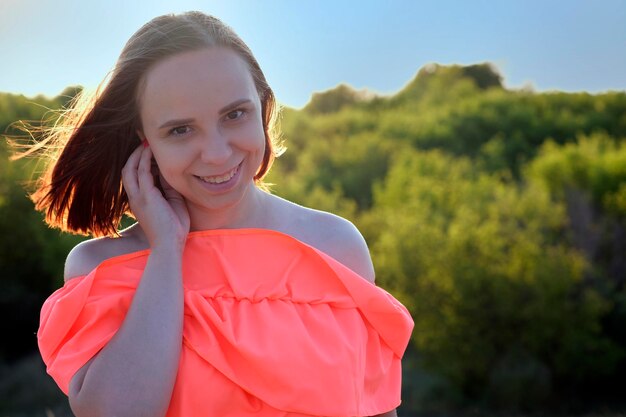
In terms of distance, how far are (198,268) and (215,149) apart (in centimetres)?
37

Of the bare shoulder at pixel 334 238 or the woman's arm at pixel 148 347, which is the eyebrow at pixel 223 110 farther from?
the bare shoulder at pixel 334 238

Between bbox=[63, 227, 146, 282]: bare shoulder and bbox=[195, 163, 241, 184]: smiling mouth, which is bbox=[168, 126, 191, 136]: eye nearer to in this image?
bbox=[195, 163, 241, 184]: smiling mouth

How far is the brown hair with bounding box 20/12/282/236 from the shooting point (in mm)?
2000

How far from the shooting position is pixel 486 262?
11.8m

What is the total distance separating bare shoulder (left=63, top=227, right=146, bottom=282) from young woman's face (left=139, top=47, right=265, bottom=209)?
261 mm

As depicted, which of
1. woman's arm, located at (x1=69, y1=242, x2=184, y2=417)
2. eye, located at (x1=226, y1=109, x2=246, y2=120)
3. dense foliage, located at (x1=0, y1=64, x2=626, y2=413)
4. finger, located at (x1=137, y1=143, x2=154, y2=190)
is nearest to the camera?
woman's arm, located at (x1=69, y1=242, x2=184, y2=417)

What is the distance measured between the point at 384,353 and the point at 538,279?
10.1 metres

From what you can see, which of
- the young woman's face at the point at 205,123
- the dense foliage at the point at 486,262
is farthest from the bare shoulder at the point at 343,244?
the dense foliage at the point at 486,262

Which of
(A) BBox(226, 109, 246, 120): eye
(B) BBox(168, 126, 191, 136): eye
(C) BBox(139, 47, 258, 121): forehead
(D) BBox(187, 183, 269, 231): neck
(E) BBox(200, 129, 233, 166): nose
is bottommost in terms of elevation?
(D) BBox(187, 183, 269, 231): neck

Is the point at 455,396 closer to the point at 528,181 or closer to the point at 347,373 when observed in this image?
the point at 528,181

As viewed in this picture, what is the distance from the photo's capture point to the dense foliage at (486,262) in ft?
37.8

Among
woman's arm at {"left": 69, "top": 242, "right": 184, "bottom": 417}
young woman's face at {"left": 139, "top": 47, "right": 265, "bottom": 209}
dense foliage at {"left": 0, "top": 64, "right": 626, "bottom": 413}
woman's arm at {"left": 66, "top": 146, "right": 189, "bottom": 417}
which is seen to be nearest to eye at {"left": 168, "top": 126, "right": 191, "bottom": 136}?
young woman's face at {"left": 139, "top": 47, "right": 265, "bottom": 209}

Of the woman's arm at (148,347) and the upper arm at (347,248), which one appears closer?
the woman's arm at (148,347)

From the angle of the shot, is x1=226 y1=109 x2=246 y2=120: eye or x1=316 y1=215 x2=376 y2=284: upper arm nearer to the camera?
x1=226 y1=109 x2=246 y2=120: eye
